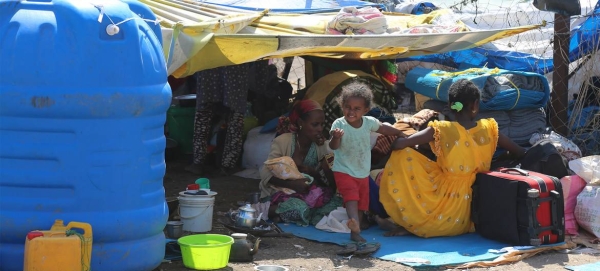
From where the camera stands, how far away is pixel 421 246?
5699mm

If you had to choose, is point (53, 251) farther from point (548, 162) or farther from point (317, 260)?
point (548, 162)

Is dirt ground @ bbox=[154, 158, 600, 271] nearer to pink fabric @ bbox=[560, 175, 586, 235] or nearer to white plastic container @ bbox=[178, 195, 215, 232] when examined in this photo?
white plastic container @ bbox=[178, 195, 215, 232]

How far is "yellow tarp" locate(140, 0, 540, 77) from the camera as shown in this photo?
5.67 m

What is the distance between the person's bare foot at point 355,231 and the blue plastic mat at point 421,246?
2.6 inches

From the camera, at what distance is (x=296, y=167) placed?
20.9ft

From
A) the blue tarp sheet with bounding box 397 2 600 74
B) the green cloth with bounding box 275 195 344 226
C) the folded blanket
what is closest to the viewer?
the green cloth with bounding box 275 195 344 226

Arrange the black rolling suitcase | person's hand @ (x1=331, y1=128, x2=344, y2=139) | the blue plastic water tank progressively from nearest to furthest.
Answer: the blue plastic water tank < the black rolling suitcase < person's hand @ (x1=331, y1=128, x2=344, y2=139)

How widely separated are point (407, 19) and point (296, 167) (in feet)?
7.42

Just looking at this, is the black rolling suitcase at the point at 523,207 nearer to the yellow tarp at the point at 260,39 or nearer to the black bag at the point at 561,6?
the yellow tarp at the point at 260,39

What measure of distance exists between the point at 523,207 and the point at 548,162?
2.21ft

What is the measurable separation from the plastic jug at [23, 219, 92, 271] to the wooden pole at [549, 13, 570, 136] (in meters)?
4.64

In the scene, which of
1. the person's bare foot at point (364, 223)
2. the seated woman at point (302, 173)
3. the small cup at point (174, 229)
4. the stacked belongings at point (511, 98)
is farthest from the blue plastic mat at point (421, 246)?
the stacked belongings at point (511, 98)

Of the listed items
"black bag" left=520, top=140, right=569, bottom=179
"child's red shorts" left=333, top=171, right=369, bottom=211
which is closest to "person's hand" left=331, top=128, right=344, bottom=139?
"child's red shorts" left=333, top=171, right=369, bottom=211

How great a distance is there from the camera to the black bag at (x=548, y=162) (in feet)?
19.9
